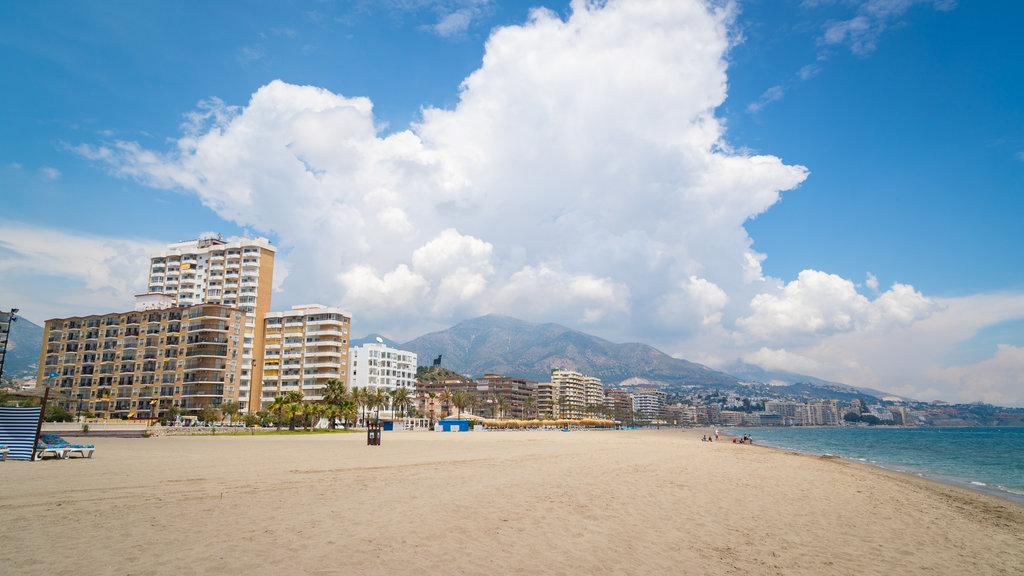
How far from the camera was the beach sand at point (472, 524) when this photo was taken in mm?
9445

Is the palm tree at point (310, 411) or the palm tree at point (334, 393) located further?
the palm tree at point (334, 393)

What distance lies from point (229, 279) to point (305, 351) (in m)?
28.6

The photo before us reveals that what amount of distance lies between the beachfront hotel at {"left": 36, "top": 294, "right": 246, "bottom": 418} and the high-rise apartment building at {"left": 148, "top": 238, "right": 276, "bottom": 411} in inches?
255

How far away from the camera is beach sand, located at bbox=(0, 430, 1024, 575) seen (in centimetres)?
945

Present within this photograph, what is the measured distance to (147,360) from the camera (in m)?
101

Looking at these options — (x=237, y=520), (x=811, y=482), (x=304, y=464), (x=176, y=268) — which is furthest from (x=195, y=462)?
(x=176, y=268)

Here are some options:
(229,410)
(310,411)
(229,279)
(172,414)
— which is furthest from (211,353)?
(310,411)

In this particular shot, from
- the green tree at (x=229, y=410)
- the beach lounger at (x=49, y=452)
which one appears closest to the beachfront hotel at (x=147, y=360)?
the green tree at (x=229, y=410)

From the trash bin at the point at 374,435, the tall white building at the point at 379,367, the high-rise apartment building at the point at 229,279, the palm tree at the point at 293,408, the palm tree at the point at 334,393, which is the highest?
the high-rise apartment building at the point at 229,279

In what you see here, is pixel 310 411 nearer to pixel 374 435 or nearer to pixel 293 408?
pixel 293 408

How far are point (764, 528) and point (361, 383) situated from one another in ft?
383

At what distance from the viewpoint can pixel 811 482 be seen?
2406 centimetres

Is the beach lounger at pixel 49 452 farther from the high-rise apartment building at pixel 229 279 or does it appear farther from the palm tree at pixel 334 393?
the high-rise apartment building at pixel 229 279

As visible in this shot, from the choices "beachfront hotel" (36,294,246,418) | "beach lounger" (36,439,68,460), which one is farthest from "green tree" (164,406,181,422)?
"beach lounger" (36,439,68,460)
